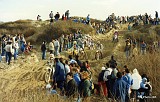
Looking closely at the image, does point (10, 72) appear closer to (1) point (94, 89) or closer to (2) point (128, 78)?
(1) point (94, 89)

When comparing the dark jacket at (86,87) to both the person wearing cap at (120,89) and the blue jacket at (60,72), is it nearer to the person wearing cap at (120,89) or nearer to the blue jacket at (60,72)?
the person wearing cap at (120,89)

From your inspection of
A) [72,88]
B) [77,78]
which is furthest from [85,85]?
[77,78]

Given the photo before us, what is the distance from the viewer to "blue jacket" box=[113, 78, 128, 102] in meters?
12.3

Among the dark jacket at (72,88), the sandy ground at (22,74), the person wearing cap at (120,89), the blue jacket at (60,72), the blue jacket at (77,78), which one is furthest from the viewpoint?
the sandy ground at (22,74)

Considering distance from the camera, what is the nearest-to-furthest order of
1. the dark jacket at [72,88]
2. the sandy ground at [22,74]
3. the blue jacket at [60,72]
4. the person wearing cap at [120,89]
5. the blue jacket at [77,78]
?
the dark jacket at [72,88]
the person wearing cap at [120,89]
the blue jacket at [77,78]
the blue jacket at [60,72]
the sandy ground at [22,74]

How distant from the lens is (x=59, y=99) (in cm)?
1230

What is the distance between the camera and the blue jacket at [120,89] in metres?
Result: 12.3

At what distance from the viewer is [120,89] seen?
12.4 metres

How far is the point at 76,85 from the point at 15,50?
1091cm

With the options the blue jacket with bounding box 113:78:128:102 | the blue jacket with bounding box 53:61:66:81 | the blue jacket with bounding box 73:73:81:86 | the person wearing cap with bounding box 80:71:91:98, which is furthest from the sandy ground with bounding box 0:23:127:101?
the blue jacket with bounding box 113:78:128:102

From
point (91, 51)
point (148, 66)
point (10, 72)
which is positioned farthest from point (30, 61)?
point (148, 66)

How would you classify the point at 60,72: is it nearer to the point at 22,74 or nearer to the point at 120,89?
the point at 120,89

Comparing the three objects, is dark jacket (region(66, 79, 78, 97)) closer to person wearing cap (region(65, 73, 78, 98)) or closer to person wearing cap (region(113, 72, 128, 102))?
person wearing cap (region(65, 73, 78, 98))

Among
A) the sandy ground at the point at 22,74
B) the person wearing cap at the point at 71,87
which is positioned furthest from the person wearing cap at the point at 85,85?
the sandy ground at the point at 22,74
